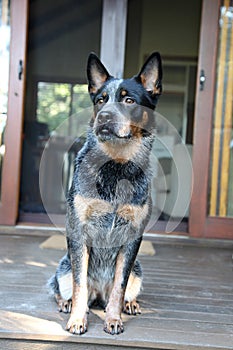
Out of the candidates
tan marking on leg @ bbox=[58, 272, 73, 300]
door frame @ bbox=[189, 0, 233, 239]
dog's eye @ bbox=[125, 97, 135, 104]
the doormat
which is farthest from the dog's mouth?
door frame @ bbox=[189, 0, 233, 239]

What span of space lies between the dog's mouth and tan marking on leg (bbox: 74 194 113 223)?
0.90 ft

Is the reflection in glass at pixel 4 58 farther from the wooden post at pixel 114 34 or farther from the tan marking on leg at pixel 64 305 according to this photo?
the tan marking on leg at pixel 64 305

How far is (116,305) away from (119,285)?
80 millimetres

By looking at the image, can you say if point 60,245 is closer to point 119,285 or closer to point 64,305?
point 64,305

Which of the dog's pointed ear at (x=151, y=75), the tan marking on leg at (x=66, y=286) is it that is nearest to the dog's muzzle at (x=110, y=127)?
the dog's pointed ear at (x=151, y=75)

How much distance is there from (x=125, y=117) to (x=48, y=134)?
4.67m

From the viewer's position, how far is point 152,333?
5.10 feet

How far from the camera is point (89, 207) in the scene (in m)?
1.67

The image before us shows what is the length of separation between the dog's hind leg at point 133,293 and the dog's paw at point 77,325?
0.92 feet

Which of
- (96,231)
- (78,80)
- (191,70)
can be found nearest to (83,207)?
(96,231)

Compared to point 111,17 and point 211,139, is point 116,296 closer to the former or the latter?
point 211,139

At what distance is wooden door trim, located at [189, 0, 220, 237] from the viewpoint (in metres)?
3.39

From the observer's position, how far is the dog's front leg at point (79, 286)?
5.14ft

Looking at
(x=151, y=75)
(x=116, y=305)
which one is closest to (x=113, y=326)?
(x=116, y=305)
